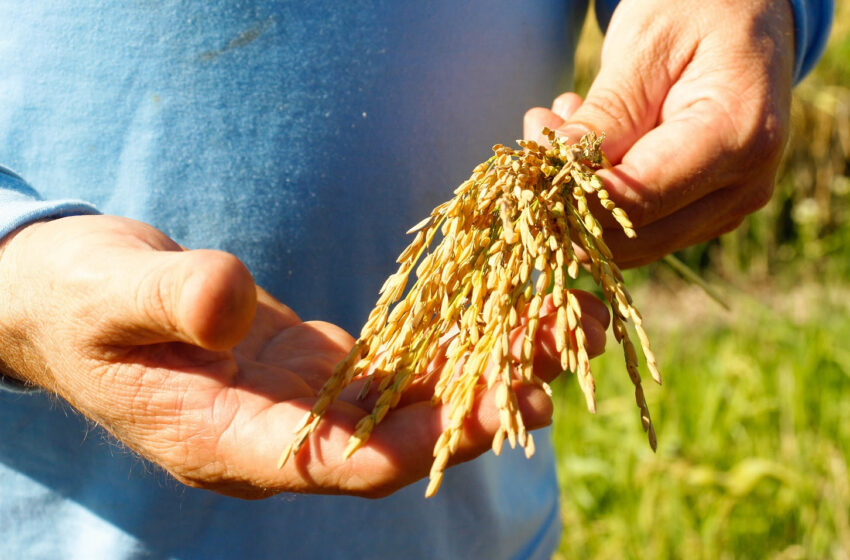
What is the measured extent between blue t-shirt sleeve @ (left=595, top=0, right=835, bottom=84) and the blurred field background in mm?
1510

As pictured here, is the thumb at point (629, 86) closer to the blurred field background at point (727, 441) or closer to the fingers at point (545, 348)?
the fingers at point (545, 348)

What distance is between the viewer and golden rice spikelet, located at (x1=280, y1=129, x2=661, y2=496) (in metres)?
1.03

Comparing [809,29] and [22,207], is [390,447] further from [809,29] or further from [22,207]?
[809,29]

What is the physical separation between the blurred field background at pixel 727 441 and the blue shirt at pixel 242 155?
5.18ft

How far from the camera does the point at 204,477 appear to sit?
1175 millimetres

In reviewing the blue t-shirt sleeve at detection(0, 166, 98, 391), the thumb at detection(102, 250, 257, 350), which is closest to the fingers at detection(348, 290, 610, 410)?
the thumb at detection(102, 250, 257, 350)

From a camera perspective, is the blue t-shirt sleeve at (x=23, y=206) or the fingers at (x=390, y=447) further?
the blue t-shirt sleeve at (x=23, y=206)

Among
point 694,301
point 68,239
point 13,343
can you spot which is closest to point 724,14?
point 68,239

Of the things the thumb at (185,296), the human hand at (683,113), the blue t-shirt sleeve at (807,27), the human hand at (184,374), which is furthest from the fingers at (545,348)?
the blue t-shirt sleeve at (807,27)

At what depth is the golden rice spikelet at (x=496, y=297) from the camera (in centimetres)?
103

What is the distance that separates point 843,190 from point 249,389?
444 centimetres

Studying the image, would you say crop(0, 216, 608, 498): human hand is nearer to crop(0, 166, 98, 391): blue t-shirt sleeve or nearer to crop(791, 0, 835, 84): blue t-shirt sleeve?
crop(0, 166, 98, 391): blue t-shirt sleeve

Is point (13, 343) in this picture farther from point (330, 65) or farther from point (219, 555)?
point (330, 65)

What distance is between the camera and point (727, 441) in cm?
315
